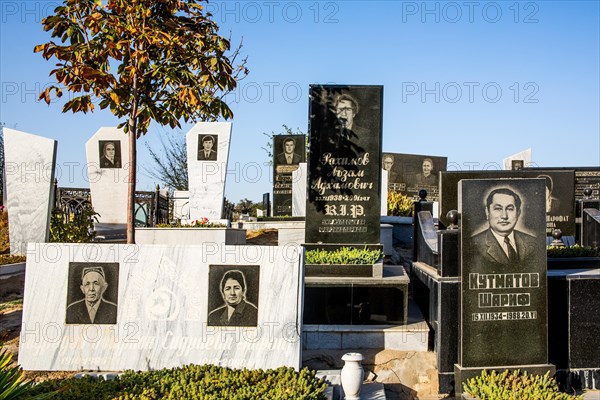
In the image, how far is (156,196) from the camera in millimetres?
18141

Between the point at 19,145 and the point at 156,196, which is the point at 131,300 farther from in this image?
the point at 156,196

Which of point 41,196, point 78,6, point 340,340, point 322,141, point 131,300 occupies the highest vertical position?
point 78,6

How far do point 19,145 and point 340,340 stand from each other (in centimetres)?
828

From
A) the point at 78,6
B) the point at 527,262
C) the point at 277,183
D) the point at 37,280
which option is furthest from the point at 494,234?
the point at 277,183

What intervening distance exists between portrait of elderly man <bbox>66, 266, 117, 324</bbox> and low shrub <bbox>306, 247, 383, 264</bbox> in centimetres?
302

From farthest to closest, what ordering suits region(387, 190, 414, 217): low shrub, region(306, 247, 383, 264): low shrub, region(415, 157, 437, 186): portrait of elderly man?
region(415, 157, 437, 186): portrait of elderly man → region(387, 190, 414, 217): low shrub → region(306, 247, 383, 264): low shrub

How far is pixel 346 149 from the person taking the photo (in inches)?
398

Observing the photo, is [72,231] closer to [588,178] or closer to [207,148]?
[207,148]

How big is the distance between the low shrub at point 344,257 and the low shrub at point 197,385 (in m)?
2.84

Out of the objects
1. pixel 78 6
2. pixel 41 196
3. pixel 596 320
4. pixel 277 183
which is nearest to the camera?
pixel 596 320

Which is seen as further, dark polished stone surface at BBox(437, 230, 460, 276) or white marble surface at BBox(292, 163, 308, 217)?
white marble surface at BBox(292, 163, 308, 217)

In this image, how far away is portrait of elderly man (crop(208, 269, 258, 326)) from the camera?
6.61 m

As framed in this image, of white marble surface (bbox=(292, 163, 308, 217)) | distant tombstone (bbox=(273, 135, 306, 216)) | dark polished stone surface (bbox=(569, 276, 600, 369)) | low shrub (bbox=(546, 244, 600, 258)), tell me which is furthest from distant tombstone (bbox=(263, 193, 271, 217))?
dark polished stone surface (bbox=(569, 276, 600, 369))

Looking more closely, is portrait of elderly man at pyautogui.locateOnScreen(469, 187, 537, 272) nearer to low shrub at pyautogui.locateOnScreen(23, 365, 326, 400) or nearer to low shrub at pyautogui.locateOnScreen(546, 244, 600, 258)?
low shrub at pyautogui.locateOnScreen(23, 365, 326, 400)
